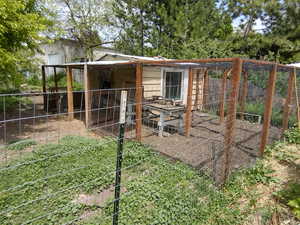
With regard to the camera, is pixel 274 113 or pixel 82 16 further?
pixel 82 16

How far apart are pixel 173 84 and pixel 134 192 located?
6266 millimetres

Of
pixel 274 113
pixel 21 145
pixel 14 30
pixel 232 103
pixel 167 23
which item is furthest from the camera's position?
pixel 167 23

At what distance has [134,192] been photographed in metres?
2.52

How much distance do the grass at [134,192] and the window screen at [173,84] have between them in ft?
16.1

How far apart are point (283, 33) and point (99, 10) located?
1329 centimetres

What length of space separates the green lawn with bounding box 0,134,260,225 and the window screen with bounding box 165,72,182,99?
4.91 m

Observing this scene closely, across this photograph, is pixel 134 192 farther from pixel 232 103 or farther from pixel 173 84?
pixel 173 84

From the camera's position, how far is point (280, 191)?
2.59 metres

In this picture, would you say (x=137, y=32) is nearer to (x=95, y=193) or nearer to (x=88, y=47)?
(x=88, y=47)

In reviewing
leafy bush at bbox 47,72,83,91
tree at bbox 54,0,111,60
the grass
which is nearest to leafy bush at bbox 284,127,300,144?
the grass

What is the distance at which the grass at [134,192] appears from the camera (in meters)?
2.10

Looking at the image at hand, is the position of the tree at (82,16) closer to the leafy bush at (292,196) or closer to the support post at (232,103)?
the support post at (232,103)

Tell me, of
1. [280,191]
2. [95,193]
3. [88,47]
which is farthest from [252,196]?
[88,47]

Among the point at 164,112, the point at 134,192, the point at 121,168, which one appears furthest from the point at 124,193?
the point at 164,112
